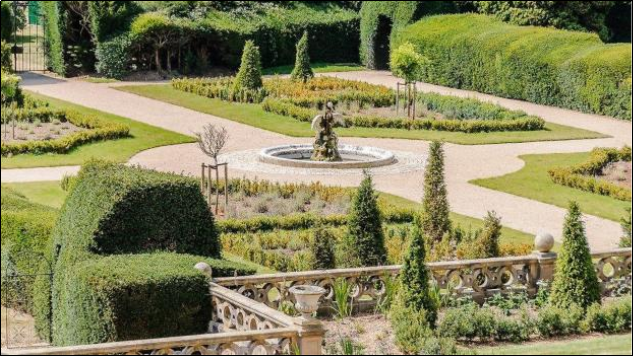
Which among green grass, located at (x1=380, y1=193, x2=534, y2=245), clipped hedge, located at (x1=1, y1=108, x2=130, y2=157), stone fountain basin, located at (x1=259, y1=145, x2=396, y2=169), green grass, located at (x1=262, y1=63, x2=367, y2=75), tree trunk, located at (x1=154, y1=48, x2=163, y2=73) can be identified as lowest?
green grass, located at (x1=380, y1=193, x2=534, y2=245)

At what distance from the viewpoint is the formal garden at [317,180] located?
16.7m

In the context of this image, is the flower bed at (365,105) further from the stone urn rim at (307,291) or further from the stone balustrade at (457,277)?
the stone urn rim at (307,291)

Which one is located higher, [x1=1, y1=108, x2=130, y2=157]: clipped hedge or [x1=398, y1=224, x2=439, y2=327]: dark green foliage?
[x1=398, y1=224, x2=439, y2=327]: dark green foliage

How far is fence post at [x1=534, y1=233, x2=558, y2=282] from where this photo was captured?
18562 mm

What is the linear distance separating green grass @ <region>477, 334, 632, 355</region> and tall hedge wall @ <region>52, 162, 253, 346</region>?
3.43m

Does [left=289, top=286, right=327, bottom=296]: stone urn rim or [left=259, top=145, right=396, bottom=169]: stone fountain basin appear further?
[left=259, top=145, right=396, bottom=169]: stone fountain basin

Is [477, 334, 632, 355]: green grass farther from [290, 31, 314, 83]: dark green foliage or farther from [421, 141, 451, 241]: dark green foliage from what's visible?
[290, 31, 314, 83]: dark green foliage

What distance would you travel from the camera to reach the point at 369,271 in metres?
18.2

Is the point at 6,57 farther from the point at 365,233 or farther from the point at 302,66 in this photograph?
the point at 365,233

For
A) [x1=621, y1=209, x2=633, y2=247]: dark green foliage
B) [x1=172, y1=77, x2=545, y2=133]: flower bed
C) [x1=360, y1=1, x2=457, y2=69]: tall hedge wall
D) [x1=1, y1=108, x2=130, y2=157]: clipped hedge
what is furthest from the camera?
[x1=360, y1=1, x2=457, y2=69]: tall hedge wall

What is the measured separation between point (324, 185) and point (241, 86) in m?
13.7

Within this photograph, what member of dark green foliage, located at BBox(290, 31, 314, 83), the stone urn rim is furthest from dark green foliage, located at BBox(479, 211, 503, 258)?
dark green foliage, located at BBox(290, 31, 314, 83)

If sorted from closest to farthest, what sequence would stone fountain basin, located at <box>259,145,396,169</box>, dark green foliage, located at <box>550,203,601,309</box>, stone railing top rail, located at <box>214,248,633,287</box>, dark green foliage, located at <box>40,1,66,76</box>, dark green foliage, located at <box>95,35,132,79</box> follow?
dark green foliage, located at <box>550,203,601,309</box> → stone railing top rail, located at <box>214,248,633,287</box> → stone fountain basin, located at <box>259,145,396,169</box> → dark green foliage, located at <box>95,35,132,79</box> → dark green foliage, located at <box>40,1,66,76</box>

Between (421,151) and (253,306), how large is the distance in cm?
1832
